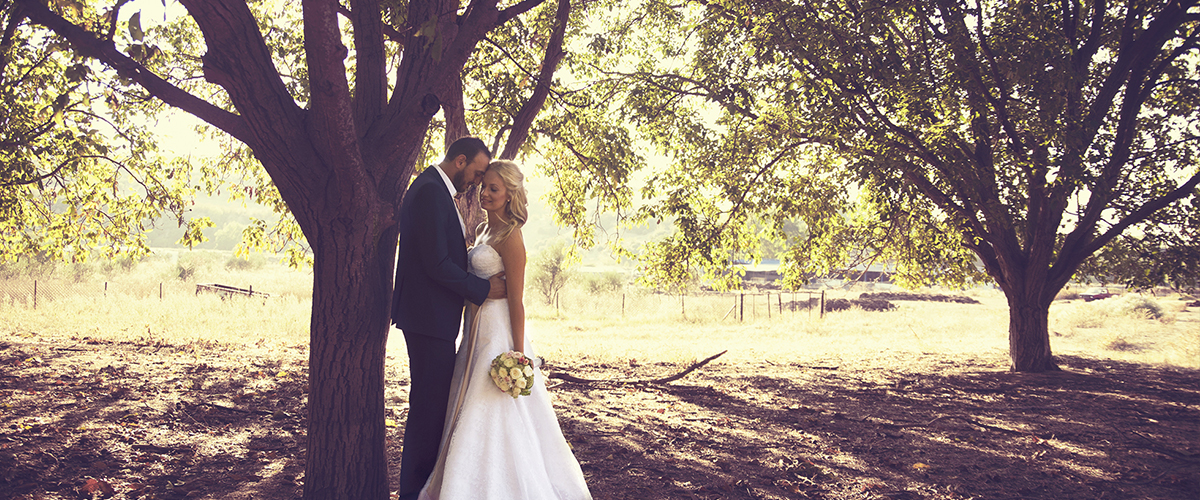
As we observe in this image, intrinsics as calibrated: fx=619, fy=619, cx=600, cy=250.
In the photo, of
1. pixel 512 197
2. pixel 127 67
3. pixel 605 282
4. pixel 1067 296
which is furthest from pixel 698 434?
pixel 1067 296

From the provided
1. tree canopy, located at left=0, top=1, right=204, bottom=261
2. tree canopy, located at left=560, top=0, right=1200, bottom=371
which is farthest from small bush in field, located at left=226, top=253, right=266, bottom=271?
tree canopy, located at left=560, top=0, right=1200, bottom=371

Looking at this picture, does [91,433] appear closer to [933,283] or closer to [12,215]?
[12,215]

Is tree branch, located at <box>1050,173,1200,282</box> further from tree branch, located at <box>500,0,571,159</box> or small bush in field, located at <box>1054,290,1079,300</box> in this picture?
small bush in field, located at <box>1054,290,1079,300</box>

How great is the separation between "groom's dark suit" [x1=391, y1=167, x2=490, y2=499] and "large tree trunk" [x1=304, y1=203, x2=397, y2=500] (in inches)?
8.0

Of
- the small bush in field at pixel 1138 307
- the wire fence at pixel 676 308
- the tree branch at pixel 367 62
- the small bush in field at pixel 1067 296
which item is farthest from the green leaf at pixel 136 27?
the small bush in field at pixel 1067 296

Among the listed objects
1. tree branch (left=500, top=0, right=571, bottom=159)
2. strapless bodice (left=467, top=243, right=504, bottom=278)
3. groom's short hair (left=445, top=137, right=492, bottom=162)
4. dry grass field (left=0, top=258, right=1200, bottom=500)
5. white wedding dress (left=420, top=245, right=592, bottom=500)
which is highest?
tree branch (left=500, top=0, right=571, bottom=159)

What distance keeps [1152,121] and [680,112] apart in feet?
26.3

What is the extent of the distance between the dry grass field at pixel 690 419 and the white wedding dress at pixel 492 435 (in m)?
0.90

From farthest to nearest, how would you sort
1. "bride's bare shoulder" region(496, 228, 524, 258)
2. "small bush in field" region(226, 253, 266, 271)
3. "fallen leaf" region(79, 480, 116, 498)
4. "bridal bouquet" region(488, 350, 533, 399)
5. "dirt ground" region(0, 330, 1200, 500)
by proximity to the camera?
"small bush in field" region(226, 253, 266, 271) → "dirt ground" region(0, 330, 1200, 500) → "fallen leaf" region(79, 480, 116, 498) → "bride's bare shoulder" region(496, 228, 524, 258) → "bridal bouquet" region(488, 350, 533, 399)

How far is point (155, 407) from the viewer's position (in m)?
6.28

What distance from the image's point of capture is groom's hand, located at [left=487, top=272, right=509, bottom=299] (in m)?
3.64

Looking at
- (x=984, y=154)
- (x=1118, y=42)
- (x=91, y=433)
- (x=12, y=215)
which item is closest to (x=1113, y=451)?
(x=984, y=154)

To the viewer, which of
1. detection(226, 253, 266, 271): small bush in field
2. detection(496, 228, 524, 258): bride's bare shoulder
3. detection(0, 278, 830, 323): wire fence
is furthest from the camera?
detection(226, 253, 266, 271): small bush in field

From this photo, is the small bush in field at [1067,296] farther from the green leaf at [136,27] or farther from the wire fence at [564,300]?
the green leaf at [136,27]
